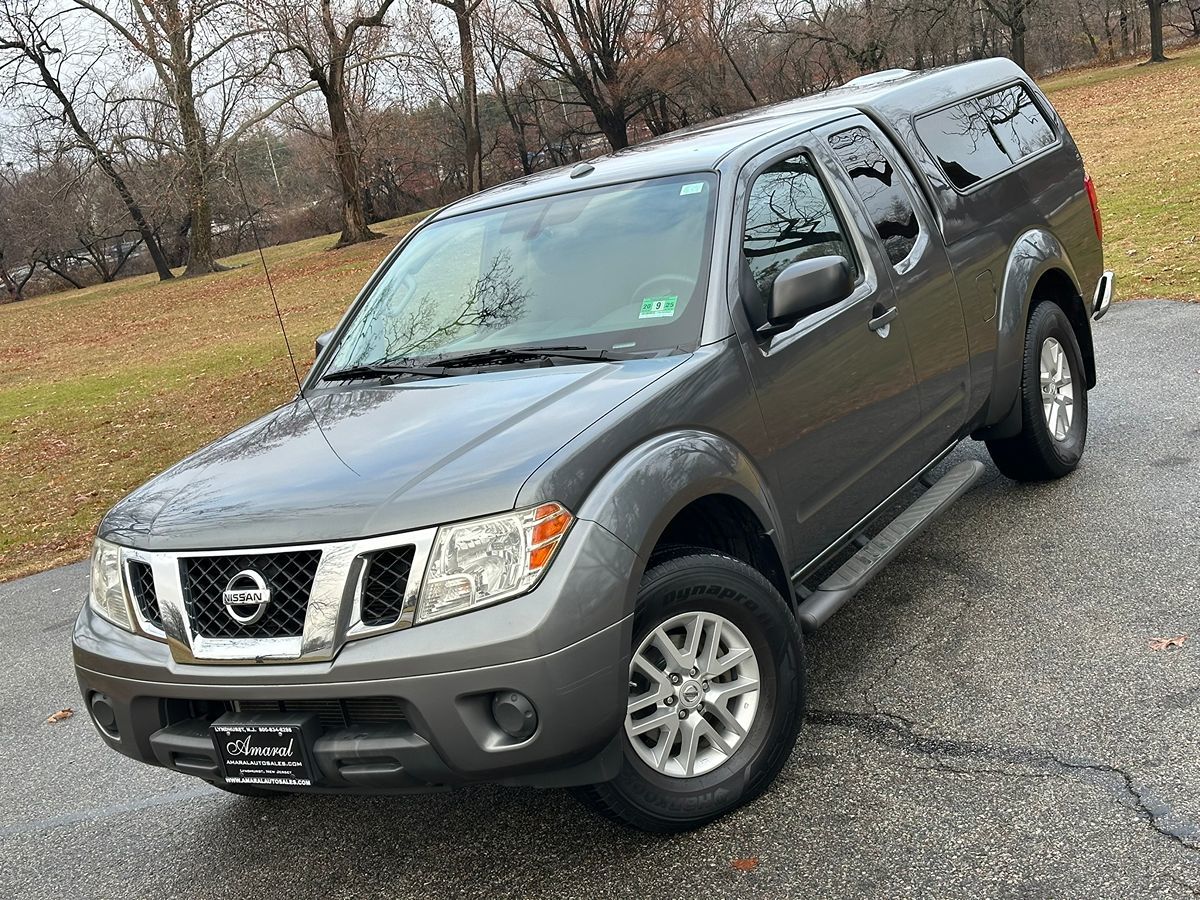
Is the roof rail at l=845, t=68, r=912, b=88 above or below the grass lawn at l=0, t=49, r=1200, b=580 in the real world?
above

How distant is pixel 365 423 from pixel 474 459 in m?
0.69

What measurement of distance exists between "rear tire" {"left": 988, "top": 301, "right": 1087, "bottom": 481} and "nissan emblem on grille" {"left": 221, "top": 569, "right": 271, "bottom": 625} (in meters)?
3.78

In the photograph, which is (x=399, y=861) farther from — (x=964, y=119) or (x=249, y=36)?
(x=249, y=36)

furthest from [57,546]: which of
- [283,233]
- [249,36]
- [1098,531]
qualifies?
[283,233]

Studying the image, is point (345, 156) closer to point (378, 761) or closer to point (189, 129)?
point (189, 129)

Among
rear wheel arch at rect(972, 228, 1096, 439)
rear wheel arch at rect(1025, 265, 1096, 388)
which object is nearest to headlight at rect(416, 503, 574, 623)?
rear wheel arch at rect(972, 228, 1096, 439)

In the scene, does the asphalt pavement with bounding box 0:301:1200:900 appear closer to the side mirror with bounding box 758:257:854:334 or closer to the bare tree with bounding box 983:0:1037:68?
the side mirror with bounding box 758:257:854:334

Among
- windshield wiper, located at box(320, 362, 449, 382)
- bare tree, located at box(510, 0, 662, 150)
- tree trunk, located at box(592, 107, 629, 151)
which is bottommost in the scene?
windshield wiper, located at box(320, 362, 449, 382)

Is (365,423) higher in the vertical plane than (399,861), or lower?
higher

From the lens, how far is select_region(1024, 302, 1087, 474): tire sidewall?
5582 millimetres

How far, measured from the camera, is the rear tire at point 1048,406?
560cm

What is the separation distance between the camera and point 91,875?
3.87 metres

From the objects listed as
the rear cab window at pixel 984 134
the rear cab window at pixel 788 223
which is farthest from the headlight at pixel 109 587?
the rear cab window at pixel 984 134

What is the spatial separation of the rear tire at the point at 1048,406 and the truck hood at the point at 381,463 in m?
2.59
